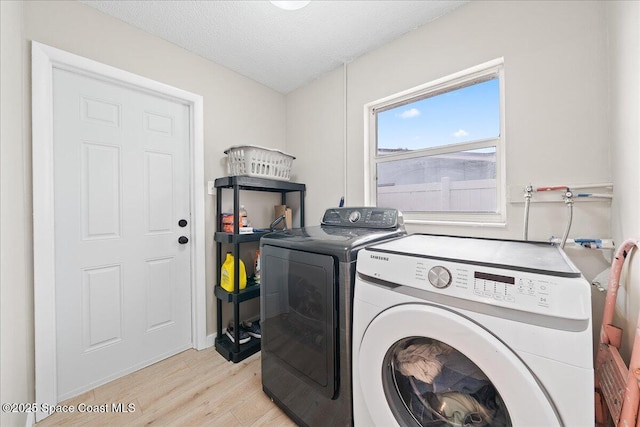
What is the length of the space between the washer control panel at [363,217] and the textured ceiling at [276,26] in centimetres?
128

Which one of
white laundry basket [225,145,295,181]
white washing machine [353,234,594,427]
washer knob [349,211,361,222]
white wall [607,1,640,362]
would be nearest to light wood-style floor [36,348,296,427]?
white washing machine [353,234,594,427]

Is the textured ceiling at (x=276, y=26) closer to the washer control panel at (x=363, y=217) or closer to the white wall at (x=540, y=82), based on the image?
the white wall at (x=540, y=82)

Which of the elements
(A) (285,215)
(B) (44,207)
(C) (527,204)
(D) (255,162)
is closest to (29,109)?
(B) (44,207)

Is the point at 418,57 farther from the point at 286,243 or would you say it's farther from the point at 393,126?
the point at 286,243

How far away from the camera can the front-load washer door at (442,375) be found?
0.68 metres

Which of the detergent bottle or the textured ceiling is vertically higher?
the textured ceiling

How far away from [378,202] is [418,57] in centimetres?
109

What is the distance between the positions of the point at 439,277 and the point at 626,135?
96cm

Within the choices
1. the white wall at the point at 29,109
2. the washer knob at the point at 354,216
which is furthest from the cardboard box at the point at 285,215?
the washer knob at the point at 354,216

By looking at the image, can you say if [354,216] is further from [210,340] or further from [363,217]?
[210,340]

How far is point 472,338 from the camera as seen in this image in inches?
29.1

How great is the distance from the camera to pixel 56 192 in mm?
1501

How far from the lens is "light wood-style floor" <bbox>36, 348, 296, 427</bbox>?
1.37m

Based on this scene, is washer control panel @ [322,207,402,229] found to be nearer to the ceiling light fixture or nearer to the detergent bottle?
the detergent bottle
